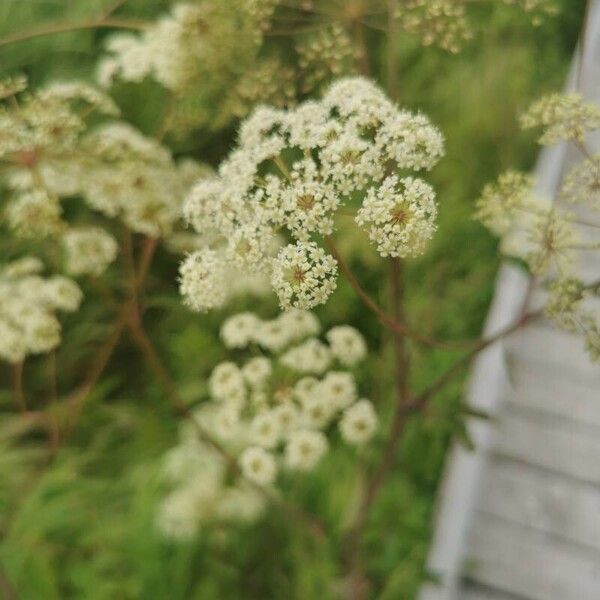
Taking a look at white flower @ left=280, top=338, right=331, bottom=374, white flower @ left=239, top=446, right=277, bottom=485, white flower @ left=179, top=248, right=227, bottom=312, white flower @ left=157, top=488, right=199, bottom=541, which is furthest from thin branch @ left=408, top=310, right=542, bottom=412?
white flower @ left=157, top=488, right=199, bottom=541

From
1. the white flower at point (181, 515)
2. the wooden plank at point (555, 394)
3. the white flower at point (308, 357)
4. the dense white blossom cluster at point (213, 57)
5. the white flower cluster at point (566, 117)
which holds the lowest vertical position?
the white flower at point (181, 515)

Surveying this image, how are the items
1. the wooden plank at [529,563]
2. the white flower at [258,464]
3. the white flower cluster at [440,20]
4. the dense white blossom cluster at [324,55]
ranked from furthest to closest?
the wooden plank at [529,563] → the white flower at [258,464] → the dense white blossom cluster at [324,55] → the white flower cluster at [440,20]

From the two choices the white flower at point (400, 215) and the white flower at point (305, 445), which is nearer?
the white flower at point (400, 215)

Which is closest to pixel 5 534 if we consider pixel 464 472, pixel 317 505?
pixel 317 505

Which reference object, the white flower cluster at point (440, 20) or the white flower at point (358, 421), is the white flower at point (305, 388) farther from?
the white flower cluster at point (440, 20)

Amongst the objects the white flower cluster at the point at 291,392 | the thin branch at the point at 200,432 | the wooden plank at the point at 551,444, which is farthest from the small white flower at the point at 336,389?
the wooden plank at the point at 551,444
